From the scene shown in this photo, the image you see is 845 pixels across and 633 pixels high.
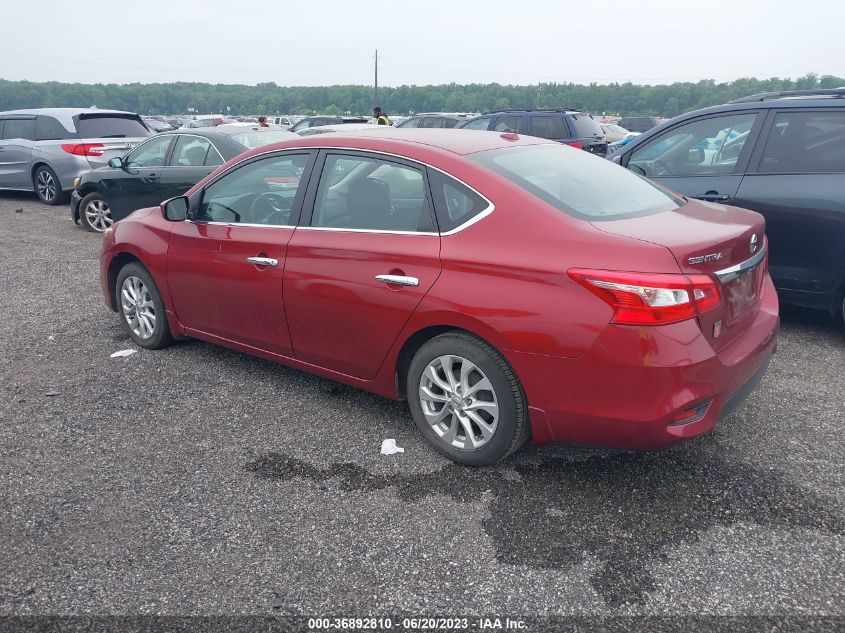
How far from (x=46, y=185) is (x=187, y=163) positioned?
5.37 metres

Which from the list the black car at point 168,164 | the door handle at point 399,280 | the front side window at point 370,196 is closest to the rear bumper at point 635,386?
the door handle at point 399,280

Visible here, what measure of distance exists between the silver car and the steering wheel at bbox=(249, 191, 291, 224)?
9055 mm

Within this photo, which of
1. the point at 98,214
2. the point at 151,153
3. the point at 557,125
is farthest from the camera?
the point at 557,125

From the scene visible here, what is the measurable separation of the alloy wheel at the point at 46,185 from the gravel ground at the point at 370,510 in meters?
9.47

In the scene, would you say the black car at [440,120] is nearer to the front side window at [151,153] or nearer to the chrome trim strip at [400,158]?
Answer: the front side window at [151,153]

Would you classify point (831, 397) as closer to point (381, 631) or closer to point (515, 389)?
point (515, 389)

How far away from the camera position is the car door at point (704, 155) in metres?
5.62

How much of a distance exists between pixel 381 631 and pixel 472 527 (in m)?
0.71

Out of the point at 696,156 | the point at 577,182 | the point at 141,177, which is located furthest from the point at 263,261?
the point at 141,177

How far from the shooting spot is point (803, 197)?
5.24 m

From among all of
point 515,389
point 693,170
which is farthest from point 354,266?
point 693,170

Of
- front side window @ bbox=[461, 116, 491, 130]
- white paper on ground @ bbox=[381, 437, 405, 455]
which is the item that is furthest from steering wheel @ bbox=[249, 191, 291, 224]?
front side window @ bbox=[461, 116, 491, 130]

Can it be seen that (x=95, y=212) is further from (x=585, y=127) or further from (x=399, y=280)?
(x=585, y=127)

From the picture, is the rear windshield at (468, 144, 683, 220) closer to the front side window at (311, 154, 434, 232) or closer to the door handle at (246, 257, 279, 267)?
the front side window at (311, 154, 434, 232)
